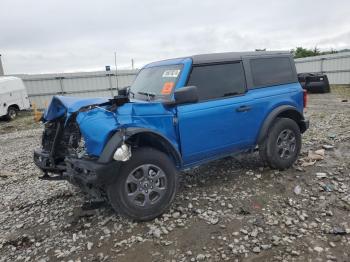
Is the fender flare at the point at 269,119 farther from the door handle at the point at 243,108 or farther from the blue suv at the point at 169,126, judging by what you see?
the door handle at the point at 243,108

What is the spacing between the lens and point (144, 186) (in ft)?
13.2

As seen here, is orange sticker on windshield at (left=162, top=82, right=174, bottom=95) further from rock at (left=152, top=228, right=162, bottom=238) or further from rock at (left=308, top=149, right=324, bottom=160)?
rock at (left=308, top=149, right=324, bottom=160)

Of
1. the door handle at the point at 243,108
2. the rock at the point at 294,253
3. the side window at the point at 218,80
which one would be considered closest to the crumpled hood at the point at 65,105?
the side window at the point at 218,80

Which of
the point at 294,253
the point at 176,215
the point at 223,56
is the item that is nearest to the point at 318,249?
the point at 294,253

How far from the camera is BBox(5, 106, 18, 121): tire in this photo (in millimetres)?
16688

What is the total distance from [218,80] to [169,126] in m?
1.18

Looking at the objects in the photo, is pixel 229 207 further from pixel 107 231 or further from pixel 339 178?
pixel 339 178

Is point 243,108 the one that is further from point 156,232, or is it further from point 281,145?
point 156,232

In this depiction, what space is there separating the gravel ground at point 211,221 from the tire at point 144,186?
21 centimetres

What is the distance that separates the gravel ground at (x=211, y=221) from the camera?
3.50 meters

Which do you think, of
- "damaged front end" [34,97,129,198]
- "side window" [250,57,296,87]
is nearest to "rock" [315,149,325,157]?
"side window" [250,57,296,87]

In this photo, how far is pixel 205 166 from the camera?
19.7ft

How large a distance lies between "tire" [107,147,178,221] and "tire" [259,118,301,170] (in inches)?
74.9

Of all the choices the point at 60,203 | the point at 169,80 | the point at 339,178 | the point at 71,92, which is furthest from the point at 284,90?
the point at 71,92
